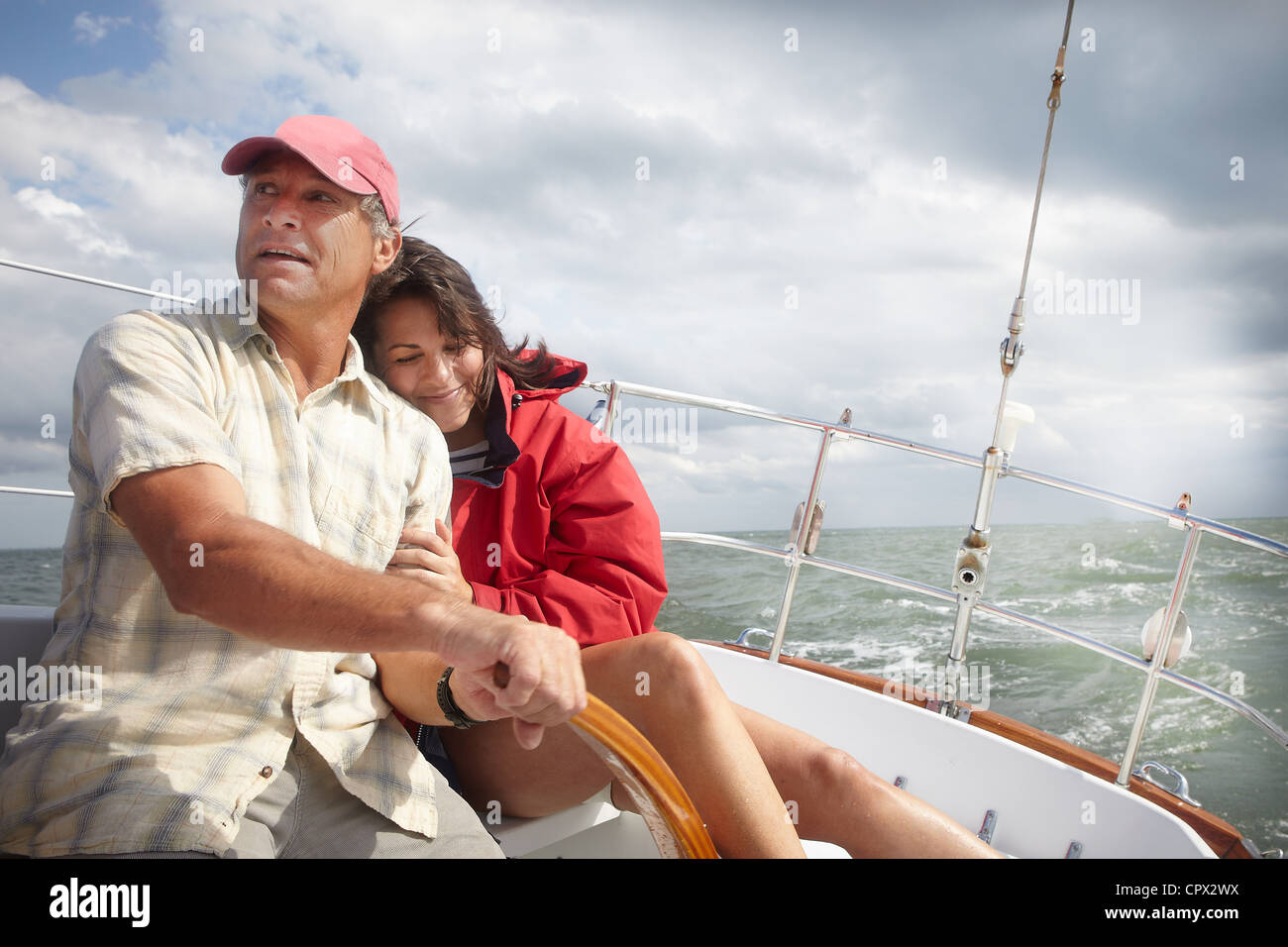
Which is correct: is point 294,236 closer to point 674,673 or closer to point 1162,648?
point 674,673

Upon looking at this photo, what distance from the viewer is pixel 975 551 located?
2379 mm

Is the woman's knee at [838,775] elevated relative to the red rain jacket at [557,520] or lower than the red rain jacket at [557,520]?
lower

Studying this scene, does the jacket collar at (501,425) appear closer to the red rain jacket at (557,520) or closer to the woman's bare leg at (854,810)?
the red rain jacket at (557,520)

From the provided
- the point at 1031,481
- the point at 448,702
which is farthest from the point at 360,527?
the point at 1031,481

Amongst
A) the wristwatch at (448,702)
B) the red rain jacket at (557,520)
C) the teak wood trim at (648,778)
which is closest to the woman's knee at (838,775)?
the red rain jacket at (557,520)

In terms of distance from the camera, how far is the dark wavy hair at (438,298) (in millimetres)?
1598

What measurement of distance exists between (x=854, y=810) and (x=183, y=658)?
1114mm

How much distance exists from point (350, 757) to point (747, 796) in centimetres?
57

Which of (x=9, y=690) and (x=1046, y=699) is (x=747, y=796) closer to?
(x=9, y=690)

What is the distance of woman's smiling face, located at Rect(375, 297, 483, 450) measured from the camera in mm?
1592

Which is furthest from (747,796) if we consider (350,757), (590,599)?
(350,757)

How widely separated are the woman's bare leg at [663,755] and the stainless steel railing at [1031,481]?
108 cm

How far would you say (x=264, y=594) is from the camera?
0.84 m

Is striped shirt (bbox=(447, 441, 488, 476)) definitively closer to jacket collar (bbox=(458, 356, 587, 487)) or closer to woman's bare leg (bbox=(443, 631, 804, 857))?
jacket collar (bbox=(458, 356, 587, 487))
